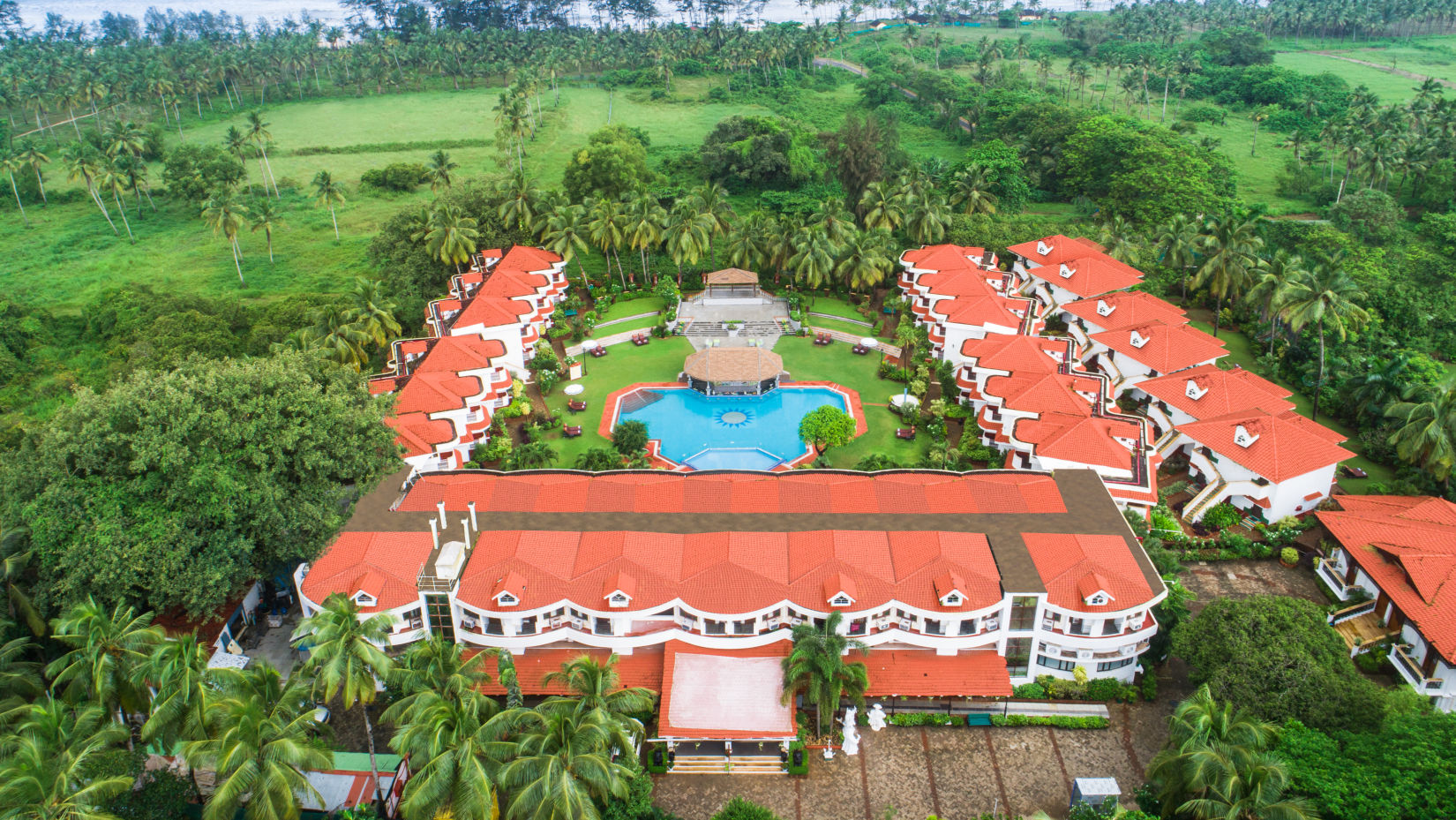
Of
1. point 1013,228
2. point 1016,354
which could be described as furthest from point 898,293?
point 1016,354

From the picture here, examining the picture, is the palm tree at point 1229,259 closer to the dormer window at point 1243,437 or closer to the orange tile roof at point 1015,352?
the orange tile roof at point 1015,352

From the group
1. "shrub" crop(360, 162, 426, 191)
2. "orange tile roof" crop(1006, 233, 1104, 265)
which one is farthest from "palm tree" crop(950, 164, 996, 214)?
A: "shrub" crop(360, 162, 426, 191)

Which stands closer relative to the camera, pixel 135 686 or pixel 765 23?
pixel 135 686

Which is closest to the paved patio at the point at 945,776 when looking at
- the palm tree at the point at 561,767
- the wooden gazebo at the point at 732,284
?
the palm tree at the point at 561,767

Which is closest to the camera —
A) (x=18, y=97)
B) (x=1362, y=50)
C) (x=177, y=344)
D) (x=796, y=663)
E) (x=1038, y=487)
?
(x=796, y=663)

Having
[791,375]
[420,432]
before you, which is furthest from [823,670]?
[791,375]

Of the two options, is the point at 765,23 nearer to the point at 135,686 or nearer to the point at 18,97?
the point at 18,97
